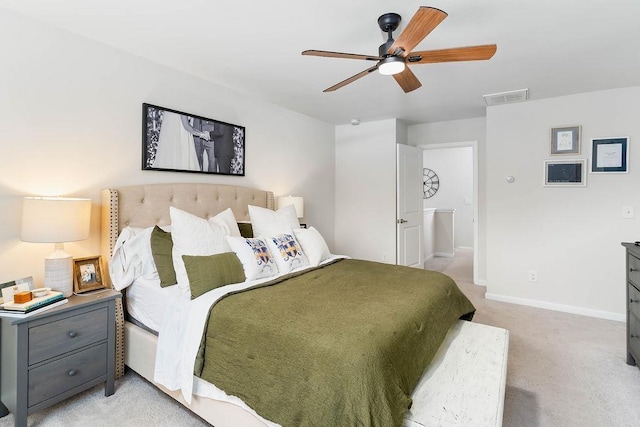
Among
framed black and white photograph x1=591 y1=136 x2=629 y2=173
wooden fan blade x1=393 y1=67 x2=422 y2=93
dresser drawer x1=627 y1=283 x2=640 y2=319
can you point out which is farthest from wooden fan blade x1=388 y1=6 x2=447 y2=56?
framed black and white photograph x1=591 y1=136 x2=629 y2=173

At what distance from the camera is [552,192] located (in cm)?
359

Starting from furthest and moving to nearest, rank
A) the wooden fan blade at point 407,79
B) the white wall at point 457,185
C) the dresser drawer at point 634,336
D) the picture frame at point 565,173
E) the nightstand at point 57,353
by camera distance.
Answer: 1. the white wall at point 457,185
2. the picture frame at point 565,173
3. the dresser drawer at point 634,336
4. the wooden fan blade at point 407,79
5. the nightstand at point 57,353

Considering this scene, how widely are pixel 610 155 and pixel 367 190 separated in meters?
2.69

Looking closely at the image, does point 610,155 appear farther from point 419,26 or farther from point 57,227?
point 57,227

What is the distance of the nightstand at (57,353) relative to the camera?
1.68m

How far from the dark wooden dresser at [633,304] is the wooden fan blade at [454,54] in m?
1.73

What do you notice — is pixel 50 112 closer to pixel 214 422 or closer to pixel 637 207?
pixel 214 422

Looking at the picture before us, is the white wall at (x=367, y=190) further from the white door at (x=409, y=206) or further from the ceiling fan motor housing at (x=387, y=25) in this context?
the ceiling fan motor housing at (x=387, y=25)

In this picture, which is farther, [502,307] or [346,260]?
[502,307]

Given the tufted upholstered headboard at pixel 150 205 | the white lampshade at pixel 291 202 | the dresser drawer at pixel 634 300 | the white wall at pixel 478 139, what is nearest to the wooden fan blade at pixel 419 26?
the tufted upholstered headboard at pixel 150 205

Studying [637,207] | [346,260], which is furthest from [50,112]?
[637,207]

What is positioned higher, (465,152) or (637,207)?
(465,152)

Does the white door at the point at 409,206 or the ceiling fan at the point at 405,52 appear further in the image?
the white door at the point at 409,206

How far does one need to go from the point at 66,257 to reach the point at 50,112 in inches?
37.8
